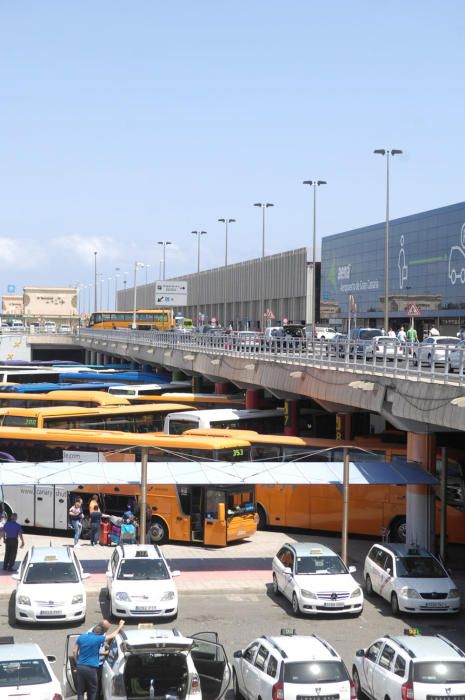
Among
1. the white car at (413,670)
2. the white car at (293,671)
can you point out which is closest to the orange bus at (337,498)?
the white car at (413,670)

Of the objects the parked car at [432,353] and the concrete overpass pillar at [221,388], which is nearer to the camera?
the parked car at [432,353]

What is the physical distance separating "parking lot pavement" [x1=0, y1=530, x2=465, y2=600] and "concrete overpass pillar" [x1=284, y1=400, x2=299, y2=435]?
34.5ft

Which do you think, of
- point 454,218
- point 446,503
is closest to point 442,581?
point 446,503

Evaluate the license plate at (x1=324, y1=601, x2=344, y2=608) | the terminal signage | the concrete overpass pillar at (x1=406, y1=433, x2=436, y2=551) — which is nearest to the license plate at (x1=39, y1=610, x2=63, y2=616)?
the license plate at (x1=324, y1=601, x2=344, y2=608)

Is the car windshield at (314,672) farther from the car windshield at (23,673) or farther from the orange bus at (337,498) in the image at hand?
the orange bus at (337,498)

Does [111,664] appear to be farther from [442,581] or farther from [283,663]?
[442,581]

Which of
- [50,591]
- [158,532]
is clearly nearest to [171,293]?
[158,532]

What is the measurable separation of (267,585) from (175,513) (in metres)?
5.32

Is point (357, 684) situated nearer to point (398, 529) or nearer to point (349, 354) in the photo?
point (398, 529)

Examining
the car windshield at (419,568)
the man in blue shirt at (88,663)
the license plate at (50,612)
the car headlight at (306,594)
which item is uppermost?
the man in blue shirt at (88,663)

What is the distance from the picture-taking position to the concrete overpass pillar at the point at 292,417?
42.9 m

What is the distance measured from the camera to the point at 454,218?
79.1 metres

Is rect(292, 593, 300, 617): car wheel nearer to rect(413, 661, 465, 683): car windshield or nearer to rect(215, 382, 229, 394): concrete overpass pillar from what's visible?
rect(413, 661, 465, 683): car windshield

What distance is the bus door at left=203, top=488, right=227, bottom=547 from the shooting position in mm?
29719
